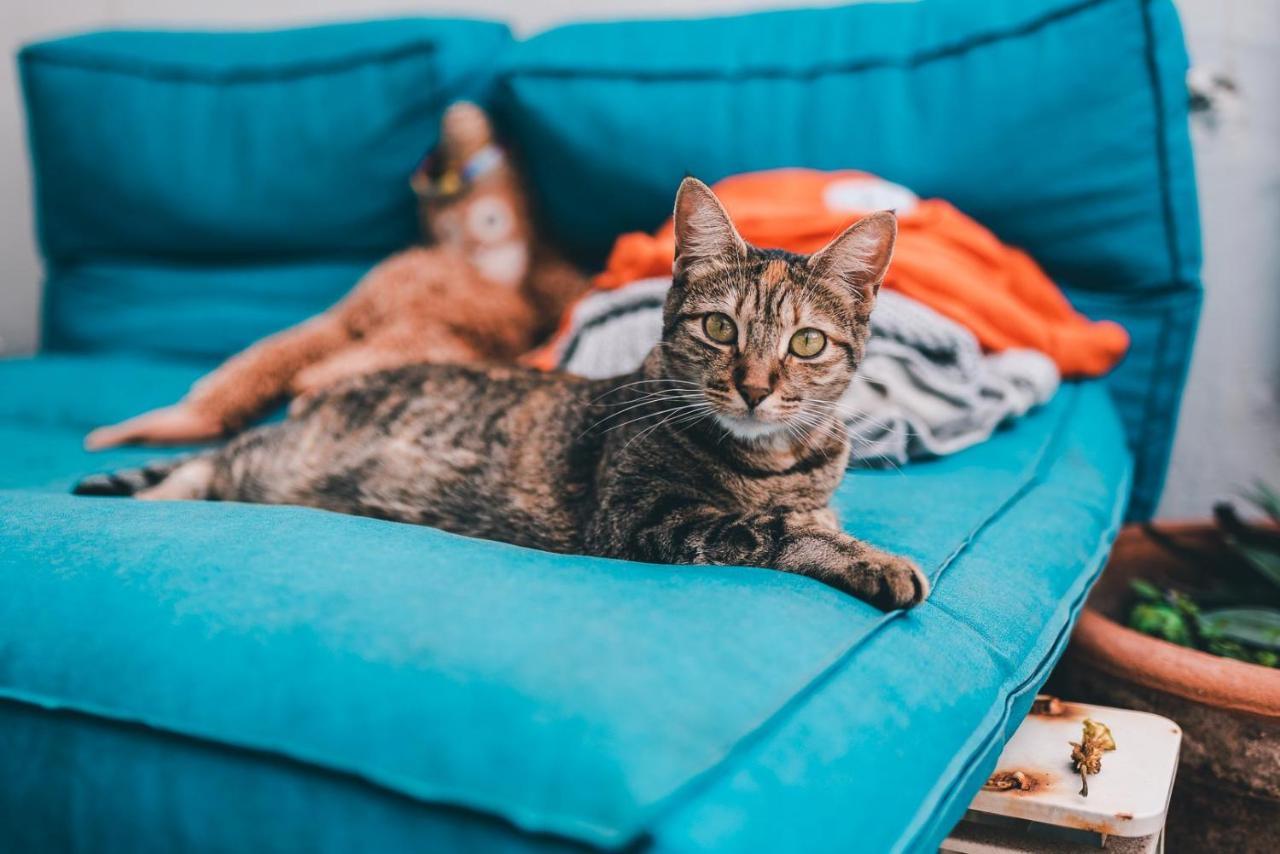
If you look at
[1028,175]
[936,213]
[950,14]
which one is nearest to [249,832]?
[936,213]

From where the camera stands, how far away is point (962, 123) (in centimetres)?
159

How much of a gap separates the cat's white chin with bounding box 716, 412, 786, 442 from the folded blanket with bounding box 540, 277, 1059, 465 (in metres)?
0.22

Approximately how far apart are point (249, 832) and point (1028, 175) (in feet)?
4.80

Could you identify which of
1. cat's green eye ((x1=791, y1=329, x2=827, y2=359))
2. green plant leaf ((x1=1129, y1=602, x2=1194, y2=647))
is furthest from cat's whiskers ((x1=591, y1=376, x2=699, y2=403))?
green plant leaf ((x1=1129, y1=602, x2=1194, y2=647))

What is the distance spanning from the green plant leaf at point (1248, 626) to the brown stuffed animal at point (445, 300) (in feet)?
3.90

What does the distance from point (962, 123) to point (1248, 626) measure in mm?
867

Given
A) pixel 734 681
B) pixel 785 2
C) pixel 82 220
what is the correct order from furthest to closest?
pixel 82 220 < pixel 785 2 < pixel 734 681

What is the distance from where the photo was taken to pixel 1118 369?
1675 millimetres

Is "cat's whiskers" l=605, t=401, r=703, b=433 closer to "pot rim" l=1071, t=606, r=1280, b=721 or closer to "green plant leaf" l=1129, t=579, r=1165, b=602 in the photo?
"pot rim" l=1071, t=606, r=1280, b=721

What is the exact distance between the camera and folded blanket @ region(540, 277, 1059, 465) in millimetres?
1240

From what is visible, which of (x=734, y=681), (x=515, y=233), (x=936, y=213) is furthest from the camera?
(x=515, y=233)

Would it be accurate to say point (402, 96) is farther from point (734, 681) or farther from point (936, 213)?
point (734, 681)

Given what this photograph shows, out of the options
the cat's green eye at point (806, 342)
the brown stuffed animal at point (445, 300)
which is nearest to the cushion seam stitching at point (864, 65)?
the brown stuffed animal at point (445, 300)

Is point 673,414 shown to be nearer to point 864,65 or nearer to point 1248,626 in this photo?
point 1248,626
